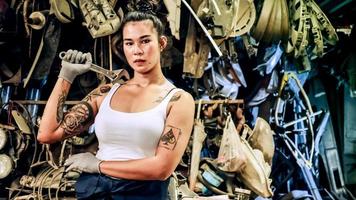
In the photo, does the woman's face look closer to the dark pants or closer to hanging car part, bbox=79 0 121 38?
the dark pants

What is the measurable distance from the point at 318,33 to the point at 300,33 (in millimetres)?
241

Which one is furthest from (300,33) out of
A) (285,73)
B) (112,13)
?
(112,13)

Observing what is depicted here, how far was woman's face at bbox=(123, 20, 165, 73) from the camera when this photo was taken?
191cm

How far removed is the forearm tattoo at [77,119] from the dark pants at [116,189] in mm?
222

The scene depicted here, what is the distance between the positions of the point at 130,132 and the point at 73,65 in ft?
1.22

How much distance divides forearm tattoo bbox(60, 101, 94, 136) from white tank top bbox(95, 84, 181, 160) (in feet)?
0.47

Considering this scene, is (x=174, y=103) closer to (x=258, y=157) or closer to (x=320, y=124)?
(x=258, y=157)

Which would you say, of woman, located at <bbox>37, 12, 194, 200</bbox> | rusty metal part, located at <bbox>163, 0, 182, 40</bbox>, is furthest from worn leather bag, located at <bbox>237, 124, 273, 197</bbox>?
woman, located at <bbox>37, 12, 194, 200</bbox>

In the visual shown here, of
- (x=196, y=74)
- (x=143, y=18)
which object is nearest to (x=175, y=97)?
(x=143, y=18)

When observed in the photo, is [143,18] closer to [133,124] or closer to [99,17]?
[133,124]

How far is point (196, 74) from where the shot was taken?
333cm

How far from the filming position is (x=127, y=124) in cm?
180

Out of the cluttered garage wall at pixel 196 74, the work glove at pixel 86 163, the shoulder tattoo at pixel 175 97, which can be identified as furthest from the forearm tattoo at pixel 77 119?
the cluttered garage wall at pixel 196 74

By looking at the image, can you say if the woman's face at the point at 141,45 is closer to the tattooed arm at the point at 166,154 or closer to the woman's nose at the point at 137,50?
the woman's nose at the point at 137,50
